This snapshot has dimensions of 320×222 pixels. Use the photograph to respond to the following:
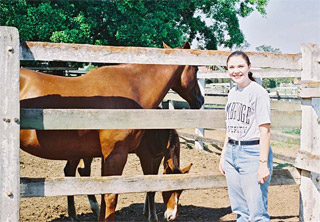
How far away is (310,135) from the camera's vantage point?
308cm

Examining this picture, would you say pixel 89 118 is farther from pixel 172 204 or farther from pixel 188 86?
pixel 188 86

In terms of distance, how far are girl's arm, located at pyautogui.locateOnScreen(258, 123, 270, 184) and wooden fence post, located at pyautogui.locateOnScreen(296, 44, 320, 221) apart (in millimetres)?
845

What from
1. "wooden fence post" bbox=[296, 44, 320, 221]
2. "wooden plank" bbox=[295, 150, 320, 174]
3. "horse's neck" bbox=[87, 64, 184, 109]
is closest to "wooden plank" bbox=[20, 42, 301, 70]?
"wooden fence post" bbox=[296, 44, 320, 221]

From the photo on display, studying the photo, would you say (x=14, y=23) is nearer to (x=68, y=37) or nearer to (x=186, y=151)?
(x=68, y=37)

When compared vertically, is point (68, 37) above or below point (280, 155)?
above

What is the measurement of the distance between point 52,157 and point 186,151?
5.25 meters

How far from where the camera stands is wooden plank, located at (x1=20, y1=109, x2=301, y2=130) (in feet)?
8.60

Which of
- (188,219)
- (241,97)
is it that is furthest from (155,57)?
(188,219)

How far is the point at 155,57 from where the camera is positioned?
2.92 meters

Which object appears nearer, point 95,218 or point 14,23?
point 95,218

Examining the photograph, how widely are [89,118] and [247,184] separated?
4.29 feet

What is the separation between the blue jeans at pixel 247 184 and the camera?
98.2 inches

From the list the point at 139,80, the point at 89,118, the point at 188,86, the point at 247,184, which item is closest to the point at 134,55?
the point at 89,118

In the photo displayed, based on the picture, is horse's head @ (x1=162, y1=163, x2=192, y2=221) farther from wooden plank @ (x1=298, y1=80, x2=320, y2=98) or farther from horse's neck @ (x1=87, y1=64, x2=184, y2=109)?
wooden plank @ (x1=298, y1=80, x2=320, y2=98)
